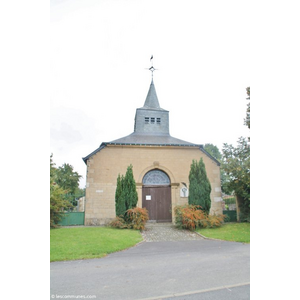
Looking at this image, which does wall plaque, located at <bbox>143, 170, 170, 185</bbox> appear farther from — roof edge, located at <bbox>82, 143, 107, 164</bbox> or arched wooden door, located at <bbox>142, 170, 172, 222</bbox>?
roof edge, located at <bbox>82, 143, 107, 164</bbox>

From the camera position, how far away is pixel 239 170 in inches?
410

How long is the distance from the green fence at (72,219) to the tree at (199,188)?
18.9 feet

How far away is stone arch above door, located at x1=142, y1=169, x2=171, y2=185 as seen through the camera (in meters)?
12.5

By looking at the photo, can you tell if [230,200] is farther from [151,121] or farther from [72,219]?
[72,219]

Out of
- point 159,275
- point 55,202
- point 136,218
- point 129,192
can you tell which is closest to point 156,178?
point 129,192

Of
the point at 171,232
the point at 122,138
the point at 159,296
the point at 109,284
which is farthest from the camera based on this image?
the point at 122,138

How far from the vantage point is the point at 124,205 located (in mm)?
9898

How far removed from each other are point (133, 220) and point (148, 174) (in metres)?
3.64

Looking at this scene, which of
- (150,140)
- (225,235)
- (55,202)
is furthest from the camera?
(150,140)
